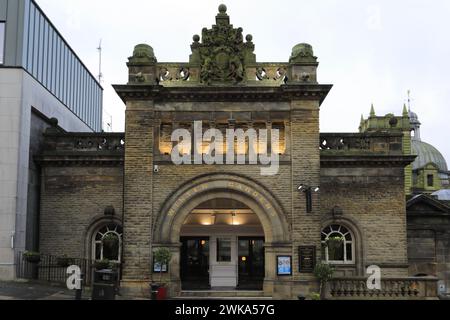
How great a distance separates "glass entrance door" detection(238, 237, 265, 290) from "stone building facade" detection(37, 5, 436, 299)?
232cm

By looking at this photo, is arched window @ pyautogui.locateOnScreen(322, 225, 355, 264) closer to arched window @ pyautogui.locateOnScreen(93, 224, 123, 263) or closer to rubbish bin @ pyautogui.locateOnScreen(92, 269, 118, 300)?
arched window @ pyautogui.locateOnScreen(93, 224, 123, 263)

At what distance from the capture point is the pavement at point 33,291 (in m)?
17.1

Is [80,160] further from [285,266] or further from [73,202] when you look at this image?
[285,266]

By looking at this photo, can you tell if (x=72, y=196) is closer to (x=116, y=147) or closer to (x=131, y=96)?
(x=116, y=147)

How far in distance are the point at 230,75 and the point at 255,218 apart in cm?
702

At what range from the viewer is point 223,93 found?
20.3 metres

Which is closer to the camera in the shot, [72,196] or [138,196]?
[138,196]

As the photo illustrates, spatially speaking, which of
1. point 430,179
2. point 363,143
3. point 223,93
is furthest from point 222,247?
point 430,179

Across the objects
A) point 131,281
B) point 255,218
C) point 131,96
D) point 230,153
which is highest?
point 131,96

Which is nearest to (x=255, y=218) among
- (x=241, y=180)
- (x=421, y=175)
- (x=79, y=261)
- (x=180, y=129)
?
(x=241, y=180)

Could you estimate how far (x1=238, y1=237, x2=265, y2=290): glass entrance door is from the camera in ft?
81.5

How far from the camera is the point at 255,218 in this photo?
24.3 m

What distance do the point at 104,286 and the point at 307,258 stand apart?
23.7ft

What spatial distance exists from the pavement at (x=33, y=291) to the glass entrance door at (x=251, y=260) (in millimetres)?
7925
